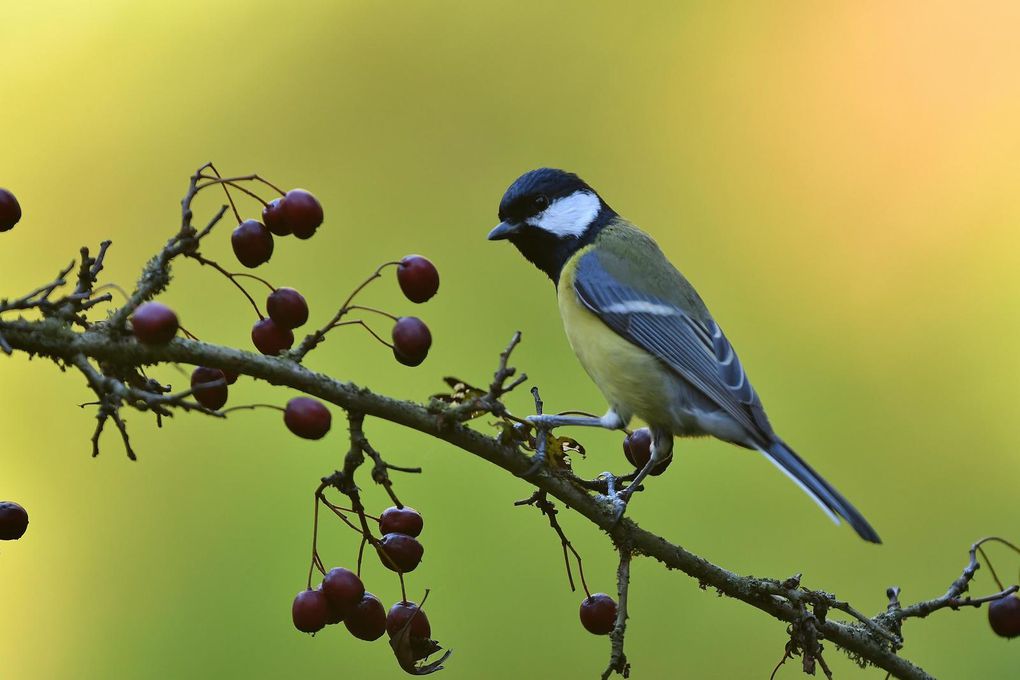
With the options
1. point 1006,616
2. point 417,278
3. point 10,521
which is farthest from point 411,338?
point 1006,616

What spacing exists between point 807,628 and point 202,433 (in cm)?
225

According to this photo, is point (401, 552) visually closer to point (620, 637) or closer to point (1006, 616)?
point (620, 637)

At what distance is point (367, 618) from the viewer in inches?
62.7

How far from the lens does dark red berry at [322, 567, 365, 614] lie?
153cm

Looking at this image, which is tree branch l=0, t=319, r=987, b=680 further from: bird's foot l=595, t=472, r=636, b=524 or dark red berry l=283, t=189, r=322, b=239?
dark red berry l=283, t=189, r=322, b=239

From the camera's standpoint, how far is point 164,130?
4.08 metres

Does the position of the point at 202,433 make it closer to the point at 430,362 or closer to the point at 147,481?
the point at 147,481

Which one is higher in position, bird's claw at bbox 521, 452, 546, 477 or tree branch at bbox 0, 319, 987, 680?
bird's claw at bbox 521, 452, 546, 477

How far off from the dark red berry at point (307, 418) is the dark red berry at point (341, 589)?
0.27 metres

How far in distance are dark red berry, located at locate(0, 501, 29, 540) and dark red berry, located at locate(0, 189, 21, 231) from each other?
40 centimetres

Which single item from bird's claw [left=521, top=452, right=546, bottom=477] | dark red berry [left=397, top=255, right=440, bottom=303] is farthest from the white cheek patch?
bird's claw [left=521, top=452, right=546, bottom=477]

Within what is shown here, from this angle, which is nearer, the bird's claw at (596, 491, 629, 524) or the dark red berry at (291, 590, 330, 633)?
the dark red berry at (291, 590, 330, 633)

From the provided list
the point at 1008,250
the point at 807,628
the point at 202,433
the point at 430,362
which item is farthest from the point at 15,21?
the point at 1008,250

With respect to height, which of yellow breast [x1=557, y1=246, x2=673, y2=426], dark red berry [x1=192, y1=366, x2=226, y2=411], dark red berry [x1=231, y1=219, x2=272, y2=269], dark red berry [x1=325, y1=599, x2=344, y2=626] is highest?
yellow breast [x1=557, y1=246, x2=673, y2=426]
